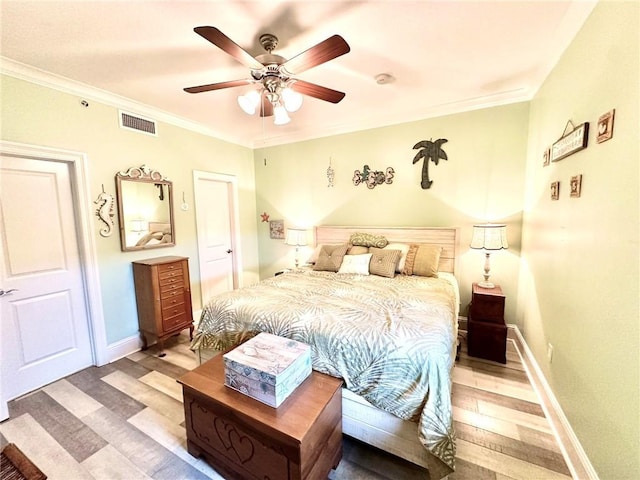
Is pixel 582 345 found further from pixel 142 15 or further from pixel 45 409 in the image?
pixel 45 409

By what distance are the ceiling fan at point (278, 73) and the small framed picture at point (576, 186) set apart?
156cm

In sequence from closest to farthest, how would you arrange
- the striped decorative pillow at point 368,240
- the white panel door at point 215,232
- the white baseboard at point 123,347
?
the white baseboard at point 123,347
the striped decorative pillow at point 368,240
the white panel door at point 215,232

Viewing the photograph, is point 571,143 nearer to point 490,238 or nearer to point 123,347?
point 490,238

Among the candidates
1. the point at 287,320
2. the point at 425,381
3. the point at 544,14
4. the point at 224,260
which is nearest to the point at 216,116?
the point at 224,260

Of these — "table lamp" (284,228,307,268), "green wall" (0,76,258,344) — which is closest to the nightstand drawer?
"table lamp" (284,228,307,268)

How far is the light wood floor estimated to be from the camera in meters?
1.49

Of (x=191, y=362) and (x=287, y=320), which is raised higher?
(x=287, y=320)

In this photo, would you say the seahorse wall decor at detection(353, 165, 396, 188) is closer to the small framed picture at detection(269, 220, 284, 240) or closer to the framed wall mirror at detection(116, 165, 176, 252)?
the small framed picture at detection(269, 220, 284, 240)

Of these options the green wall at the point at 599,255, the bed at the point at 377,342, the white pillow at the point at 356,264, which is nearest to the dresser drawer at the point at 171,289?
the bed at the point at 377,342

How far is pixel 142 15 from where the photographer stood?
5.14 ft

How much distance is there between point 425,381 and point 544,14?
7.59 ft

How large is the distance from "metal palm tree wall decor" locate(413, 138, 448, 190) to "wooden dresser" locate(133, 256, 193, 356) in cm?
303

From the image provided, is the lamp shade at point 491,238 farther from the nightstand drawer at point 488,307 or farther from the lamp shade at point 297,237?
the lamp shade at point 297,237

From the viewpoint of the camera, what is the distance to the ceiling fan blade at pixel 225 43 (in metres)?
1.28
